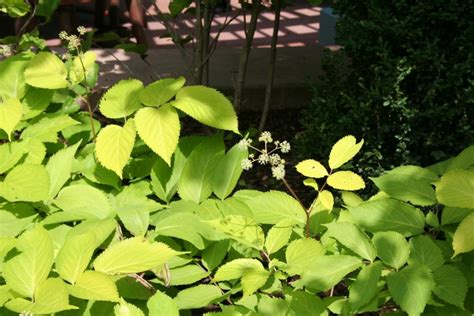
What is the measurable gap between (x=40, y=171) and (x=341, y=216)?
0.73 metres

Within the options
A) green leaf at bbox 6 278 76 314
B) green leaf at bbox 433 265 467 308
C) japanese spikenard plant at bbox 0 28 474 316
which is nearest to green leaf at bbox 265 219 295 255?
japanese spikenard plant at bbox 0 28 474 316

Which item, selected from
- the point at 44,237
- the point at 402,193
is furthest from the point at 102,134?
the point at 402,193

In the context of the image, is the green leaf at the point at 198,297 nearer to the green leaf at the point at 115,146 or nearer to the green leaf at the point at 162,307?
the green leaf at the point at 162,307

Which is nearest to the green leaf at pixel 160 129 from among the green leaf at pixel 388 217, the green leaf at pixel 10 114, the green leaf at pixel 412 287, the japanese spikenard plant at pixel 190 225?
the japanese spikenard plant at pixel 190 225

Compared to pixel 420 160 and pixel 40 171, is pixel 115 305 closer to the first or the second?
pixel 40 171

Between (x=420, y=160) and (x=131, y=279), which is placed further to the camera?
(x=420, y=160)

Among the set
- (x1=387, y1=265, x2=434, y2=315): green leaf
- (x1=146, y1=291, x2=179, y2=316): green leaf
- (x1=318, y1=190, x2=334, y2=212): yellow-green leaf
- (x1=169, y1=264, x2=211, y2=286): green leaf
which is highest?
(x1=318, y1=190, x2=334, y2=212): yellow-green leaf

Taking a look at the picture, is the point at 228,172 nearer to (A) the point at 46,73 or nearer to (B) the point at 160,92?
(B) the point at 160,92

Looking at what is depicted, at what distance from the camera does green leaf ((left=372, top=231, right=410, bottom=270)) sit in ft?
4.11

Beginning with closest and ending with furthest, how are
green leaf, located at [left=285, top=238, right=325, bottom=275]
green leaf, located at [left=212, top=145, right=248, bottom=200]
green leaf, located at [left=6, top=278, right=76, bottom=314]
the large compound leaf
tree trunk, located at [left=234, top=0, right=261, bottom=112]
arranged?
1. green leaf, located at [left=6, top=278, right=76, bottom=314]
2. green leaf, located at [left=285, top=238, right=325, bottom=275]
3. green leaf, located at [left=212, top=145, right=248, bottom=200]
4. the large compound leaf
5. tree trunk, located at [left=234, top=0, right=261, bottom=112]

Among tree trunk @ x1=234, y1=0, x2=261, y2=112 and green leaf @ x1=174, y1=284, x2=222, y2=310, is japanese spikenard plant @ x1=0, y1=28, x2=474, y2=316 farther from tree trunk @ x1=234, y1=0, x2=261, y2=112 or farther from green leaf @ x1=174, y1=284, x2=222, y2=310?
tree trunk @ x1=234, y1=0, x2=261, y2=112

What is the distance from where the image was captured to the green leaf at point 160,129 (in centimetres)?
146

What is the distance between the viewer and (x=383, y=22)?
277cm

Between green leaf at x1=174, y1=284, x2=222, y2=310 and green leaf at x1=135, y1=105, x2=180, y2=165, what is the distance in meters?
0.31
